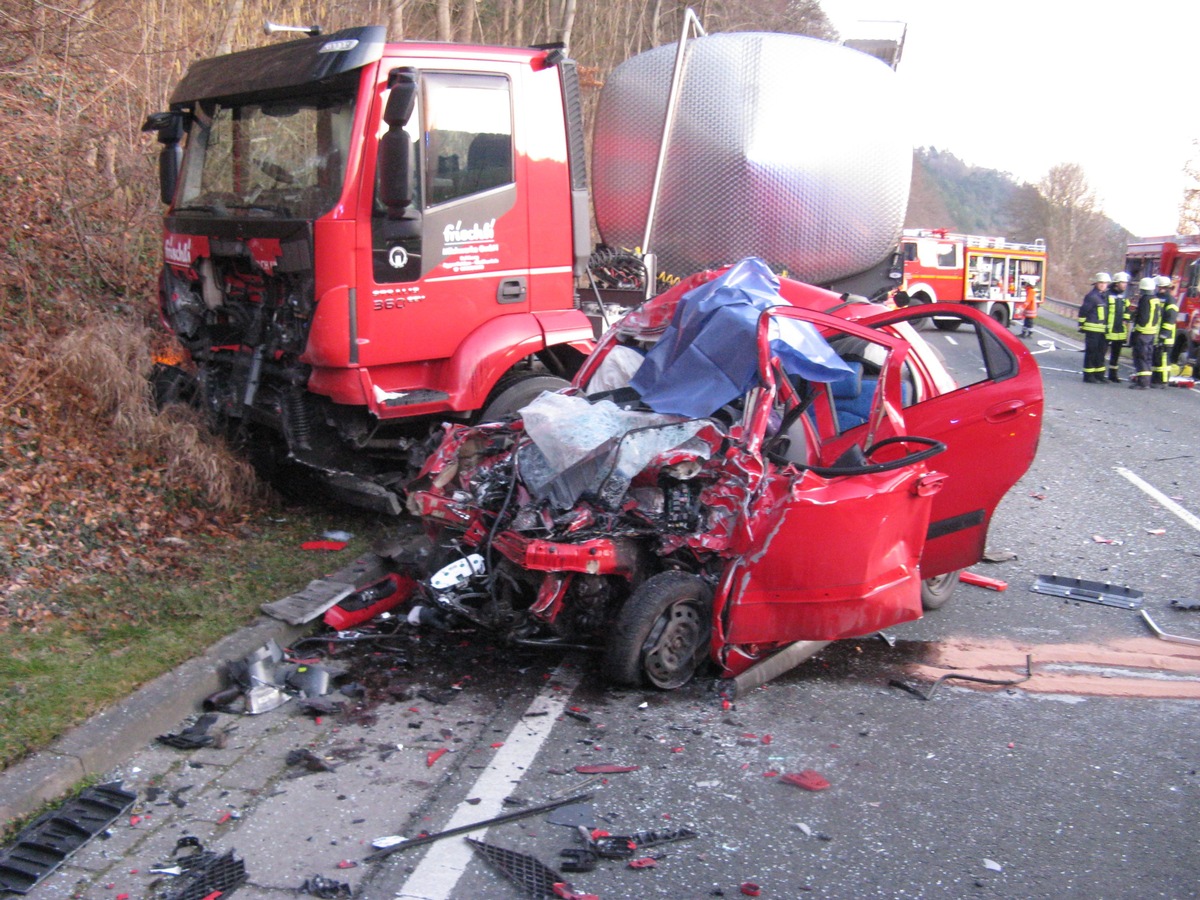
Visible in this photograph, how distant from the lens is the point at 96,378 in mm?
7078

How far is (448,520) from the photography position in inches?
198

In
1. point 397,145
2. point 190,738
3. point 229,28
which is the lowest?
point 190,738

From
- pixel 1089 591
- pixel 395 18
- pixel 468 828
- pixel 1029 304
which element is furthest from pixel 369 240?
pixel 1029 304

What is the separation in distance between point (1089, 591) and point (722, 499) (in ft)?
10.2

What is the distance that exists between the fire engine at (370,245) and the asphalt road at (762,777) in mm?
1723

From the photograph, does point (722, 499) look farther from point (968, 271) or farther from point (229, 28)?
point (968, 271)

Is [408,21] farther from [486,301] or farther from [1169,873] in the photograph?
[1169,873]

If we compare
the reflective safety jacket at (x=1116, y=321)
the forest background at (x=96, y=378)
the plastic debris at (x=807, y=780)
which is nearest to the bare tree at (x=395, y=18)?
the forest background at (x=96, y=378)

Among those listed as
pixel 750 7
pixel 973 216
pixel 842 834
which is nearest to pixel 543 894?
pixel 842 834

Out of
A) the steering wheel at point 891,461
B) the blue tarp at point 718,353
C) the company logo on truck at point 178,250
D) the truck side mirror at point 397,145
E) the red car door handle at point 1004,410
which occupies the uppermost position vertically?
the truck side mirror at point 397,145

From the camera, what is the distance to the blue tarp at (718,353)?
5035 millimetres

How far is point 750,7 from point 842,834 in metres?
38.2

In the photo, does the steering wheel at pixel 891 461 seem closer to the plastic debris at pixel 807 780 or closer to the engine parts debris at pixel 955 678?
the engine parts debris at pixel 955 678

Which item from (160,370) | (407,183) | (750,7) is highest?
(750,7)
